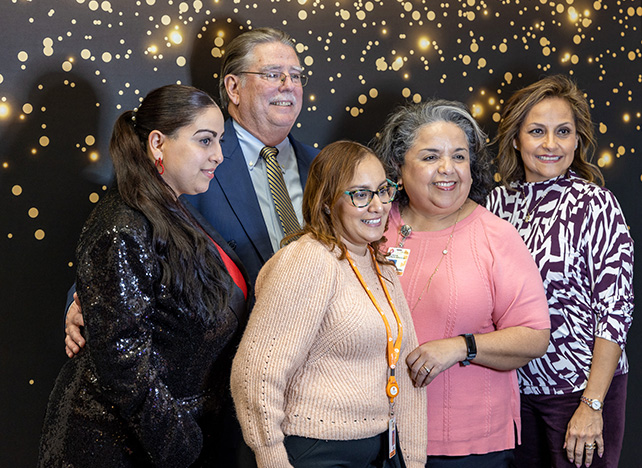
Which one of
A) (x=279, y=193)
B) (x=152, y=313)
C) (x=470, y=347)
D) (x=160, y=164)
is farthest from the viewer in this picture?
(x=279, y=193)

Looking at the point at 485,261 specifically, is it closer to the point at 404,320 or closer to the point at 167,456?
the point at 404,320

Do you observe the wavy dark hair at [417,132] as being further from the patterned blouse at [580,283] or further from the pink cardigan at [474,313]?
the patterned blouse at [580,283]

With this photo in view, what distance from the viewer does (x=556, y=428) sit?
240cm

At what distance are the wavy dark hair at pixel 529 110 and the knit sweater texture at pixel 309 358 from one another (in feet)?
3.83

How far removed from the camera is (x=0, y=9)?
2557mm

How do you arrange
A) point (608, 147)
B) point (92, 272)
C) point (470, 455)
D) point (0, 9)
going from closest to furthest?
point (92, 272)
point (470, 455)
point (0, 9)
point (608, 147)

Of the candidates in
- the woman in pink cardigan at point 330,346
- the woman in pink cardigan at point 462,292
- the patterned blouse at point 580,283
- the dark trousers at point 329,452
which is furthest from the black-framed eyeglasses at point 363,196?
the patterned blouse at point 580,283

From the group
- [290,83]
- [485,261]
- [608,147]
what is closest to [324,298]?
[485,261]

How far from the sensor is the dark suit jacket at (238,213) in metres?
2.43

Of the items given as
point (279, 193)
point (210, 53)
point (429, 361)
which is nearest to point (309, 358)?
point (429, 361)

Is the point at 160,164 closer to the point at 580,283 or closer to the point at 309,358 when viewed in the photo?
the point at 309,358

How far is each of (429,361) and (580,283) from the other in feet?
2.67

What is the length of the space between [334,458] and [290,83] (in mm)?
1502

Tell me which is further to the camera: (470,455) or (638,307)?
(638,307)
